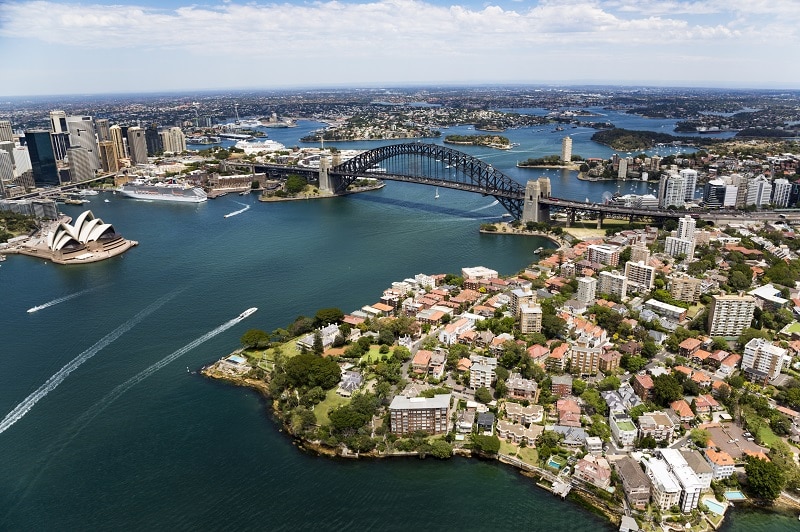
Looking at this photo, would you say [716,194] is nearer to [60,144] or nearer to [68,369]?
[68,369]

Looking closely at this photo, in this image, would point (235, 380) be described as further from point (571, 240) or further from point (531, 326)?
point (571, 240)

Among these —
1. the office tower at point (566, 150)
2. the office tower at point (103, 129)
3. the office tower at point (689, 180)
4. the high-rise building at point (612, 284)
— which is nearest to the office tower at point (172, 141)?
the office tower at point (103, 129)

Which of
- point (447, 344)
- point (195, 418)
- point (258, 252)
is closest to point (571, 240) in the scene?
point (447, 344)

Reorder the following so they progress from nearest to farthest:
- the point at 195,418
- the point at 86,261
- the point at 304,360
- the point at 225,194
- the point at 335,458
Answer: the point at 335,458, the point at 195,418, the point at 304,360, the point at 86,261, the point at 225,194

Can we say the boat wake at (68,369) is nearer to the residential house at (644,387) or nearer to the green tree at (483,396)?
the green tree at (483,396)

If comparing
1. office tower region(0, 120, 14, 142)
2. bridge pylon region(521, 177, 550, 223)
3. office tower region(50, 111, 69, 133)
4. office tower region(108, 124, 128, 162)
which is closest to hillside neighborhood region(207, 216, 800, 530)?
bridge pylon region(521, 177, 550, 223)

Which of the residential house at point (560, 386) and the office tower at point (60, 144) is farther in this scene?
the office tower at point (60, 144)

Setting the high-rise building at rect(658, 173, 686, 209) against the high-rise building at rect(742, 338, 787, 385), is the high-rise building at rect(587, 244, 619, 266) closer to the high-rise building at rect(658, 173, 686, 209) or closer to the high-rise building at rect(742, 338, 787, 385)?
the high-rise building at rect(742, 338, 787, 385)

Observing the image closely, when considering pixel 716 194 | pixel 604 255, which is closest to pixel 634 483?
pixel 604 255
